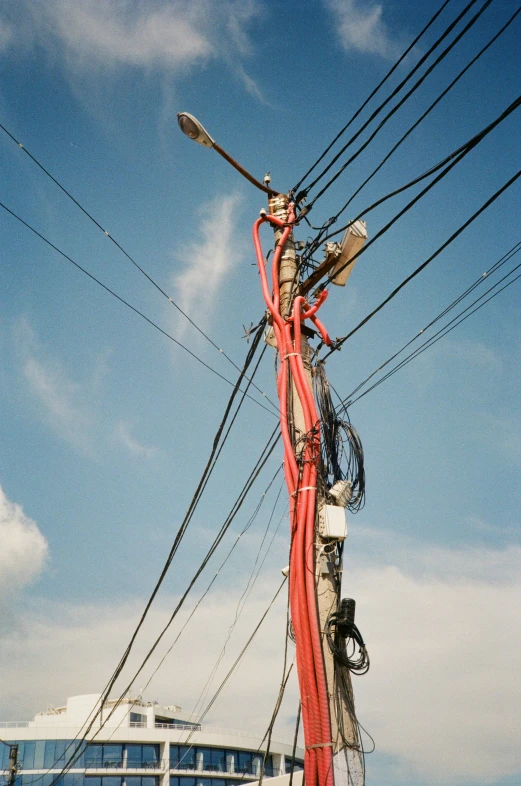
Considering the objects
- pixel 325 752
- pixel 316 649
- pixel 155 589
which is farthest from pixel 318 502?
pixel 155 589

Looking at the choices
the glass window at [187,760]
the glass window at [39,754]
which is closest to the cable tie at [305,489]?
the glass window at [39,754]

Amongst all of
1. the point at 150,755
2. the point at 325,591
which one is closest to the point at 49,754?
the point at 150,755

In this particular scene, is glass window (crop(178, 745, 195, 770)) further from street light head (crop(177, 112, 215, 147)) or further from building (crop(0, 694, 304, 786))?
street light head (crop(177, 112, 215, 147))

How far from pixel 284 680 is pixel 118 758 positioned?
46955 mm

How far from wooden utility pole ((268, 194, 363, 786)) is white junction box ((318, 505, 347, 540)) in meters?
0.07

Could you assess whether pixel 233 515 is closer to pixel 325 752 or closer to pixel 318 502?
pixel 318 502

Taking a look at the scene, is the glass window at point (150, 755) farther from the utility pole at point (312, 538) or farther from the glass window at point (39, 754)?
the utility pole at point (312, 538)

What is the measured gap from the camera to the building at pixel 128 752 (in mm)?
45875

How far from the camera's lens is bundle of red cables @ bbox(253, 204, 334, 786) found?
6184 mm

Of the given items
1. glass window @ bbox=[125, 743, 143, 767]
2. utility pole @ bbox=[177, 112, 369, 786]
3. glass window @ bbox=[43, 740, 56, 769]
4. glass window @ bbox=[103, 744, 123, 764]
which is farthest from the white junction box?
glass window @ bbox=[125, 743, 143, 767]

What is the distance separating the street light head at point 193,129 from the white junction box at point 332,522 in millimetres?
5129

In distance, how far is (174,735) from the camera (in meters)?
49.3

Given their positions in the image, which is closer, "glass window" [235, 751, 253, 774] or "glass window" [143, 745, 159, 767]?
"glass window" [143, 745, 159, 767]

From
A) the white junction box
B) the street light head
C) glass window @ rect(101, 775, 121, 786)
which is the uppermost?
the street light head
